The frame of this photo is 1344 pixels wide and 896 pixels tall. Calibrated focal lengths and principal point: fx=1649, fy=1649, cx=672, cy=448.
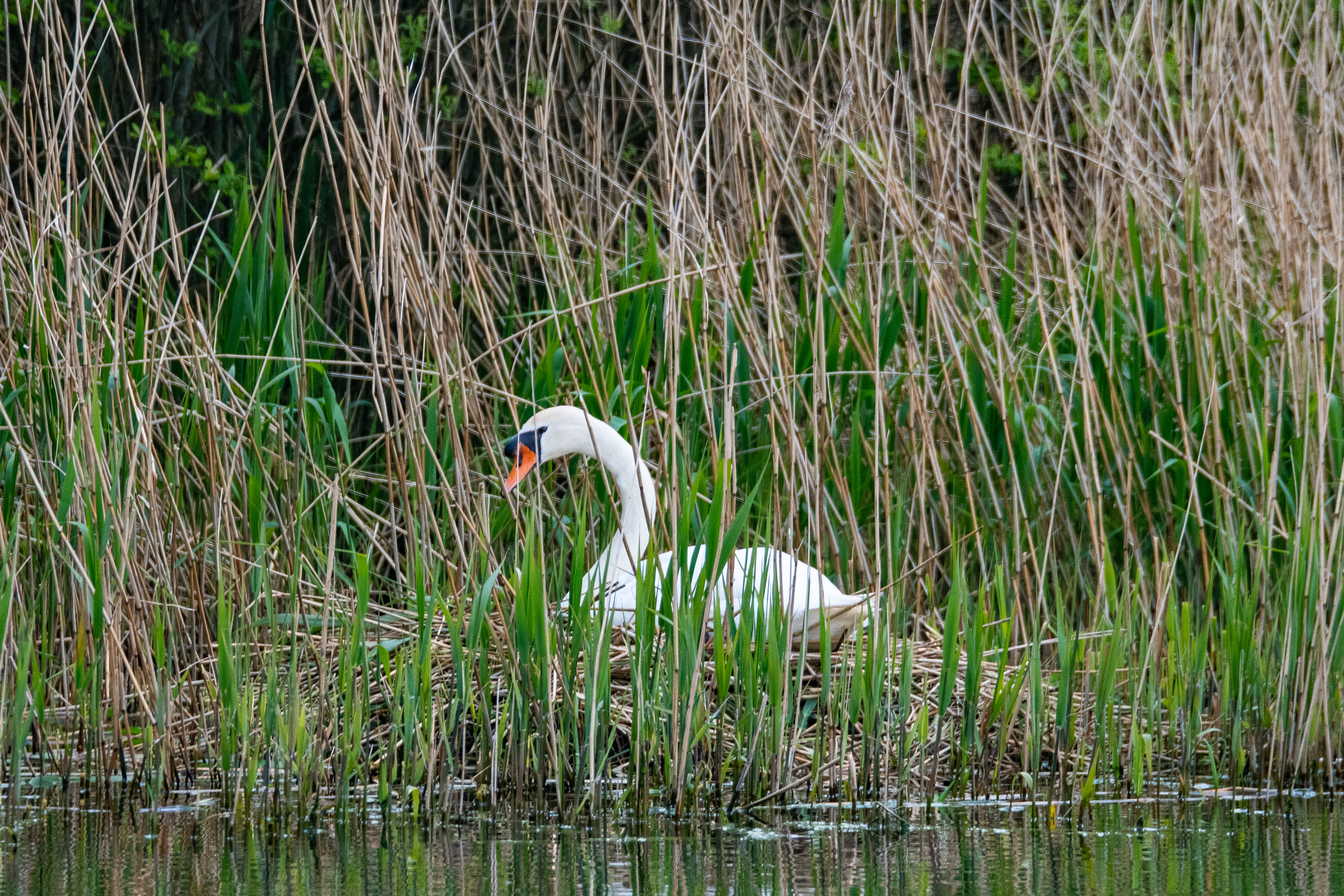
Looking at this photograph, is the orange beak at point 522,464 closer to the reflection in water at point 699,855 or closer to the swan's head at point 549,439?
the swan's head at point 549,439

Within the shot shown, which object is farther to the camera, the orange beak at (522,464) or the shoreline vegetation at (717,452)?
the orange beak at (522,464)

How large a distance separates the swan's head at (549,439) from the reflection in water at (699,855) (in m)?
1.41

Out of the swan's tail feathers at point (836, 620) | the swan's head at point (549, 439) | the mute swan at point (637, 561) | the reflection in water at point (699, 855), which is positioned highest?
the swan's head at point (549, 439)

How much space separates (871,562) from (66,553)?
7.18 ft

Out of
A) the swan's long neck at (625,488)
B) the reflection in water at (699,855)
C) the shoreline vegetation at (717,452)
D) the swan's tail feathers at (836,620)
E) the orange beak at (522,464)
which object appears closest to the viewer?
the reflection in water at (699,855)

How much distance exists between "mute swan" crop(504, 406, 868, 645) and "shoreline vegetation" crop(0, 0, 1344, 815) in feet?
0.26

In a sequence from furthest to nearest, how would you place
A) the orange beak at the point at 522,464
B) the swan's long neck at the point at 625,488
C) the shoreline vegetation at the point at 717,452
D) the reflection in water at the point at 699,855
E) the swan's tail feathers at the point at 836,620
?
the orange beak at the point at 522,464 < the swan's long neck at the point at 625,488 < the swan's tail feathers at the point at 836,620 < the shoreline vegetation at the point at 717,452 < the reflection in water at the point at 699,855

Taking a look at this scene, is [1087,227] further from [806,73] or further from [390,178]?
[390,178]

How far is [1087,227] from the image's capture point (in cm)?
493

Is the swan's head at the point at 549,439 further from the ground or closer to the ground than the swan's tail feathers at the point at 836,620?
further from the ground

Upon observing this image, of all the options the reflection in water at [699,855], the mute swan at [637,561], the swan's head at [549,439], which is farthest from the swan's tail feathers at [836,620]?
the swan's head at [549,439]

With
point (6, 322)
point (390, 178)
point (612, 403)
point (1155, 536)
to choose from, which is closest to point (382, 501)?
point (612, 403)

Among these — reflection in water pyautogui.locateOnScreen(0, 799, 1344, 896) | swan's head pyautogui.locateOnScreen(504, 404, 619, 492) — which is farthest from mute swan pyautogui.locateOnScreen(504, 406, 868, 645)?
reflection in water pyautogui.locateOnScreen(0, 799, 1344, 896)

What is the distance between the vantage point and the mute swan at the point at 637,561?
11.2 feet
